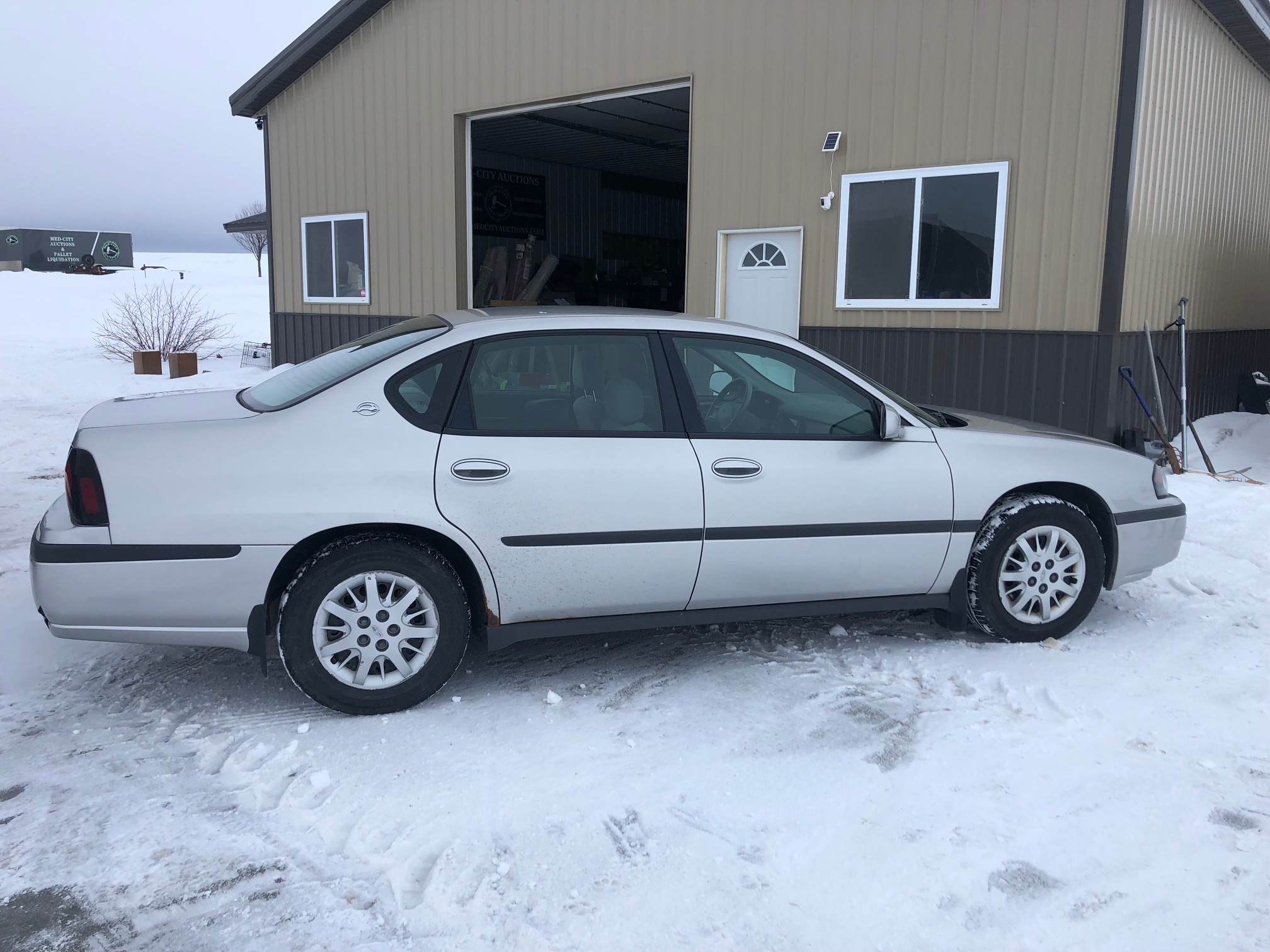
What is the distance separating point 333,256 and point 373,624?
12.3 m

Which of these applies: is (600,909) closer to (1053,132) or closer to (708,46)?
(1053,132)

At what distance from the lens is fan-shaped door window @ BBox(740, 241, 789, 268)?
34.2 ft

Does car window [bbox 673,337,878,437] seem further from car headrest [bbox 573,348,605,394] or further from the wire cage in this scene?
the wire cage

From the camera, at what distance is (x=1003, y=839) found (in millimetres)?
2965

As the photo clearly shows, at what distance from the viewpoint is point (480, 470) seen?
3.75 meters

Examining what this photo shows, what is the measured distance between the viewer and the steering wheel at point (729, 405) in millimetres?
4121

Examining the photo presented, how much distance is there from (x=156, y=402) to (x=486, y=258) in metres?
12.9

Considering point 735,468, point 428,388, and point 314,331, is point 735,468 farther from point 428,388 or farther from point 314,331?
point 314,331

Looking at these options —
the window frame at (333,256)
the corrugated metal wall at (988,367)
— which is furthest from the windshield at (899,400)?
the window frame at (333,256)

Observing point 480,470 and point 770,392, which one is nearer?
point 480,470

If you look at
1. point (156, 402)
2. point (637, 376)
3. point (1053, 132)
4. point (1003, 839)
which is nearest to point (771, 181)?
point (1053, 132)

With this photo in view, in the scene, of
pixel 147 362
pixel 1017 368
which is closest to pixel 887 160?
pixel 1017 368

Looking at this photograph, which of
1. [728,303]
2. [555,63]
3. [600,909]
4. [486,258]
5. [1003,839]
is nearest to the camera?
[600,909]

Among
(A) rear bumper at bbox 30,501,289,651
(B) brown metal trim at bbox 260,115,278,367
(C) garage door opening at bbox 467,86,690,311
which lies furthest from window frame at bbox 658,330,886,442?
(B) brown metal trim at bbox 260,115,278,367
